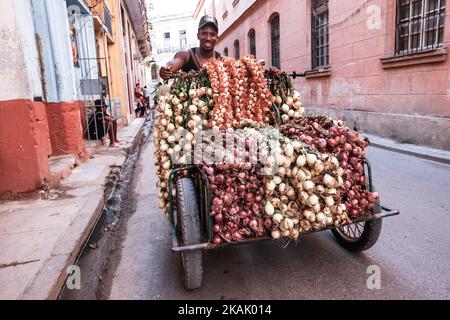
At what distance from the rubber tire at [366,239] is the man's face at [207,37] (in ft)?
7.78

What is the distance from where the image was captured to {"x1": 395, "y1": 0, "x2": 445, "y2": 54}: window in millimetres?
7195

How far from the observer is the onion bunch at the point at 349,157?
8.52 feet

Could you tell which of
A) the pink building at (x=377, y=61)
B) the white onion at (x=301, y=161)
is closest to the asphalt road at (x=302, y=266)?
the white onion at (x=301, y=161)

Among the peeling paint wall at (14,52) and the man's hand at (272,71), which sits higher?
the peeling paint wall at (14,52)

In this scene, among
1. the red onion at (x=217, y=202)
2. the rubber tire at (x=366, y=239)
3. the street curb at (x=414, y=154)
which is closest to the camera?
the red onion at (x=217, y=202)

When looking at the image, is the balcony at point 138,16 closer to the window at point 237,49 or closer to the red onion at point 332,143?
the window at point 237,49

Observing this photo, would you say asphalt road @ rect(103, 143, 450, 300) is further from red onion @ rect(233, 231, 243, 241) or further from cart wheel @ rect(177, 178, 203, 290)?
red onion @ rect(233, 231, 243, 241)

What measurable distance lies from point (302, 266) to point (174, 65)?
225cm

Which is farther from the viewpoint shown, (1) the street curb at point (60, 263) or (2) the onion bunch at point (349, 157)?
(2) the onion bunch at point (349, 157)

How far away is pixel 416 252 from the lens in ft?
9.98

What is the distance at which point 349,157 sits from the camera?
8.77 feet

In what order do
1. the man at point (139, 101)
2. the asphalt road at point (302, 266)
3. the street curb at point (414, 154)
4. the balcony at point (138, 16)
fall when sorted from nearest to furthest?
1. the asphalt road at point (302, 266)
2. the street curb at point (414, 154)
3. the man at point (139, 101)
4. the balcony at point (138, 16)
